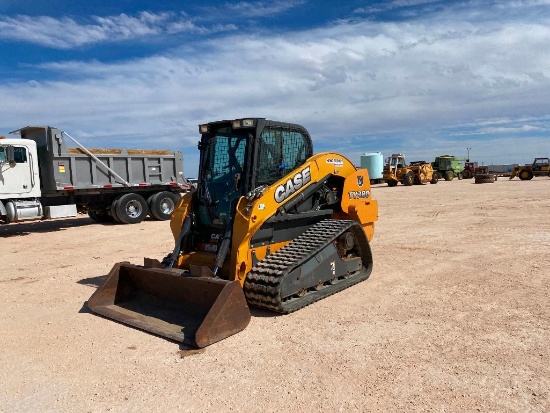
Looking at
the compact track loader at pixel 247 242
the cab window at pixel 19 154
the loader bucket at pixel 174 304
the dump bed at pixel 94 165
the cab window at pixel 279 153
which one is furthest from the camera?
the dump bed at pixel 94 165

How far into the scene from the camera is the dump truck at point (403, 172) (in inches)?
1406

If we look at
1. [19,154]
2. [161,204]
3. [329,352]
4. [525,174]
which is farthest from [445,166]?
[329,352]

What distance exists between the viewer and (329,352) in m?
4.29

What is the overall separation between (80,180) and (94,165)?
2.24 ft

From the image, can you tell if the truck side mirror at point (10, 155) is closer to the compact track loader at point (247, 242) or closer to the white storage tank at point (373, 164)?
the compact track loader at point (247, 242)

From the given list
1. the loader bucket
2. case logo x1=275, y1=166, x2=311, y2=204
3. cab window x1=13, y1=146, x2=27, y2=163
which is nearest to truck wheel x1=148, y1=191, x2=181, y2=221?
cab window x1=13, y1=146, x2=27, y2=163

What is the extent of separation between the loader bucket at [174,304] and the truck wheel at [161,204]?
1050 centimetres

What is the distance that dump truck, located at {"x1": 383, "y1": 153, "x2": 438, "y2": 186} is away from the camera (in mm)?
35709

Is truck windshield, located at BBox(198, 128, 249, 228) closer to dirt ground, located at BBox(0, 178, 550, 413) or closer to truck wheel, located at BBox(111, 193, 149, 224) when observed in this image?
dirt ground, located at BBox(0, 178, 550, 413)

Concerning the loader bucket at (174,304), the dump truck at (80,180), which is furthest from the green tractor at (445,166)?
the loader bucket at (174,304)

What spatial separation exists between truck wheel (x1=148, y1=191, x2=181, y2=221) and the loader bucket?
1050 cm

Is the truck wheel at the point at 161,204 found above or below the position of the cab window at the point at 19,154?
below

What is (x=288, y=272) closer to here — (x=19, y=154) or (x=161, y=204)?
(x=19, y=154)

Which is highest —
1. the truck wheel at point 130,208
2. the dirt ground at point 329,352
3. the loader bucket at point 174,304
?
the truck wheel at point 130,208
